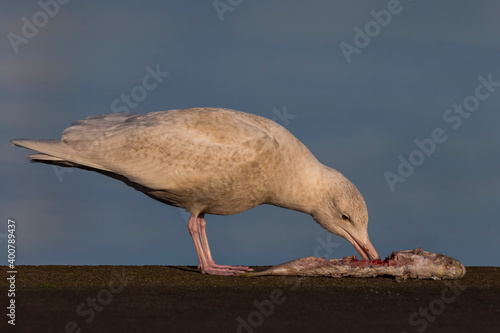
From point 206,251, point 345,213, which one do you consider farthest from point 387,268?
point 206,251

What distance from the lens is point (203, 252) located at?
12047mm

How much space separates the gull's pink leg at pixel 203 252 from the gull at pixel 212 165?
2 cm

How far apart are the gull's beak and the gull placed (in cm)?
2

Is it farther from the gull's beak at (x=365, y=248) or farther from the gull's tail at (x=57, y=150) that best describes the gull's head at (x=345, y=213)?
the gull's tail at (x=57, y=150)

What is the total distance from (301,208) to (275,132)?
1.43m

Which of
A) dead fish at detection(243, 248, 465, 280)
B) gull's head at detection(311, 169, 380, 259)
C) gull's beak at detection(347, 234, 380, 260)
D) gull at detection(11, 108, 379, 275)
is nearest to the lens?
dead fish at detection(243, 248, 465, 280)

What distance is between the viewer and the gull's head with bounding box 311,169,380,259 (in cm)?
1153

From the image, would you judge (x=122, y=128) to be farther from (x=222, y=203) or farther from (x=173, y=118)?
(x=222, y=203)

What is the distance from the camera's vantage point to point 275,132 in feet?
38.6

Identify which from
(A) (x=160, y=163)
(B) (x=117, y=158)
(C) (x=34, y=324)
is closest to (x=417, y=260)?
(A) (x=160, y=163)

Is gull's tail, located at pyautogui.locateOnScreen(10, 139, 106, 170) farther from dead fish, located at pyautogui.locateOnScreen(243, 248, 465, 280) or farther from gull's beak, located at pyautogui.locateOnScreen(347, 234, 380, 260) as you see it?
gull's beak, located at pyautogui.locateOnScreen(347, 234, 380, 260)

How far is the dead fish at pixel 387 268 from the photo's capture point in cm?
1073

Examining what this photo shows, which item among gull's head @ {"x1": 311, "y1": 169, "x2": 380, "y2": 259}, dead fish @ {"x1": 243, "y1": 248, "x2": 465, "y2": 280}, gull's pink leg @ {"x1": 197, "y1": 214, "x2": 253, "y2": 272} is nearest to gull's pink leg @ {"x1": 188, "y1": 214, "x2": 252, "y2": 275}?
gull's pink leg @ {"x1": 197, "y1": 214, "x2": 253, "y2": 272}

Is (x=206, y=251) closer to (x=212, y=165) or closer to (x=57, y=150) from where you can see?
(x=212, y=165)
